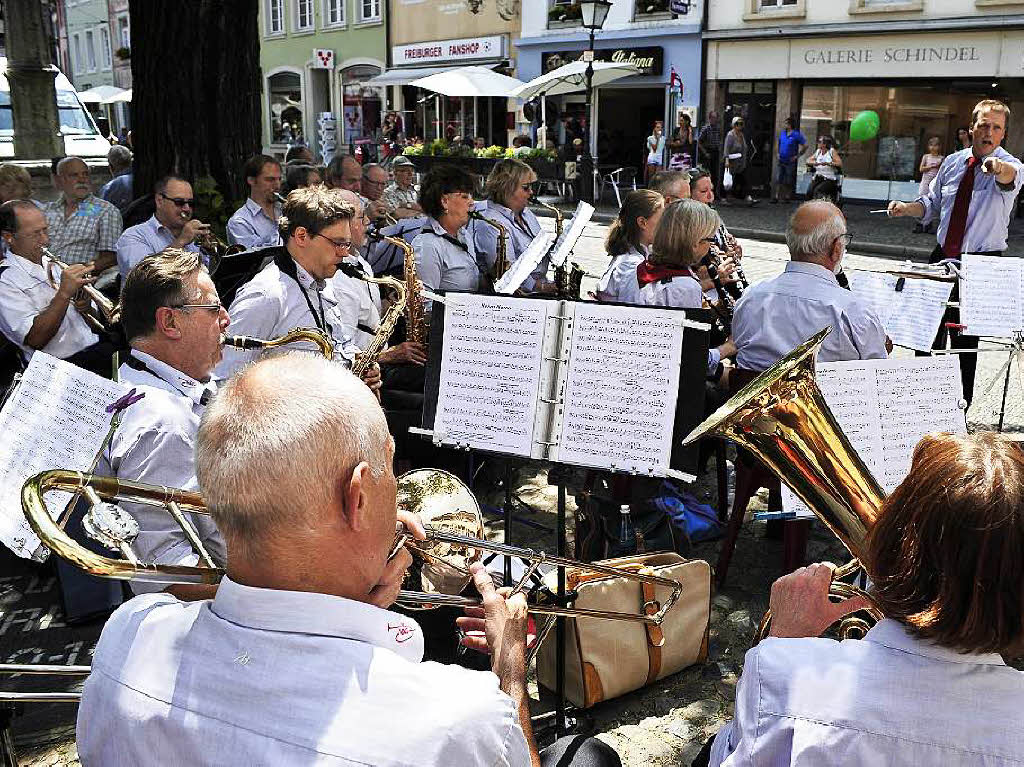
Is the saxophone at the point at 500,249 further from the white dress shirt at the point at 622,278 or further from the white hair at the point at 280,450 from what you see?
the white hair at the point at 280,450

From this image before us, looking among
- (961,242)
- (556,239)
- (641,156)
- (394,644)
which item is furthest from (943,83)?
(394,644)

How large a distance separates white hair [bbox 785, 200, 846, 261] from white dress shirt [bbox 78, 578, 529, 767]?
294 centimetres

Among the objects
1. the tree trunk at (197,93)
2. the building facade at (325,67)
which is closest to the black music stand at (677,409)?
the tree trunk at (197,93)

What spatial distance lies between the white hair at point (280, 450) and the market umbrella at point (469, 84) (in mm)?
15987

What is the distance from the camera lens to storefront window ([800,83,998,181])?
17.1 meters

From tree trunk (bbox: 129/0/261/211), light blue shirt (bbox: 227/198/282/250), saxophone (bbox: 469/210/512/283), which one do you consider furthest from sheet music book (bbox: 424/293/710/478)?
tree trunk (bbox: 129/0/261/211)

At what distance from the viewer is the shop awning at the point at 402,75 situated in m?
25.0

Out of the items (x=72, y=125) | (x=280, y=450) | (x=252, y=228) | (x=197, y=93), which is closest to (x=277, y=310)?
(x=252, y=228)

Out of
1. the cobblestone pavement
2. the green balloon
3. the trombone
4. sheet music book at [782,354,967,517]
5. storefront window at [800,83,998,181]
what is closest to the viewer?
the trombone

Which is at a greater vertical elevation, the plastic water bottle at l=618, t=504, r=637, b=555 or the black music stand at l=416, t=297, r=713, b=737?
the black music stand at l=416, t=297, r=713, b=737

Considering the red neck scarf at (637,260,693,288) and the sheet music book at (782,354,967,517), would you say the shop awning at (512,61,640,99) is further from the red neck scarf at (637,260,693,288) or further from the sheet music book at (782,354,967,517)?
the sheet music book at (782,354,967,517)

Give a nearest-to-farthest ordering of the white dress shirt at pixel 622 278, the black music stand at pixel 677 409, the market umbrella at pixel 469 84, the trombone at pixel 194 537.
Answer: the trombone at pixel 194 537, the black music stand at pixel 677 409, the white dress shirt at pixel 622 278, the market umbrella at pixel 469 84

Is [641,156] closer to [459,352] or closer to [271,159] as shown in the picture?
[271,159]

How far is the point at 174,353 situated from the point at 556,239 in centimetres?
321
